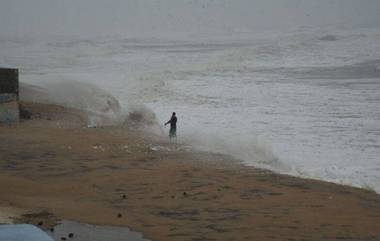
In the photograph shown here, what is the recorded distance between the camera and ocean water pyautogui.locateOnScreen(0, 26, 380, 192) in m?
16.0

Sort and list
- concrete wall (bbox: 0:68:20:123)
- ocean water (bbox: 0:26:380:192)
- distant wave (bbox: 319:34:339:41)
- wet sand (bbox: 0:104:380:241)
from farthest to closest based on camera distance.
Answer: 1. distant wave (bbox: 319:34:339:41)
2. concrete wall (bbox: 0:68:20:123)
3. ocean water (bbox: 0:26:380:192)
4. wet sand (bbox: 0:104:380:241)

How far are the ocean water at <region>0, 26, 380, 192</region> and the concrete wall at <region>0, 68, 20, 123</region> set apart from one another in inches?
190

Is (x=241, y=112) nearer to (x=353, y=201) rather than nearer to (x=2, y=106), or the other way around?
(x=2, y=106)

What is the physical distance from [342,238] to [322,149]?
818 centimetres

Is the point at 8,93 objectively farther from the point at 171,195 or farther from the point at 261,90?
the point at 261,90

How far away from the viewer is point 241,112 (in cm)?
2397

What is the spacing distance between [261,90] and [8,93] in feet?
51.9

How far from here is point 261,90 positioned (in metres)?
31.2

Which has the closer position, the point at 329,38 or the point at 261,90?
the point at 261,90

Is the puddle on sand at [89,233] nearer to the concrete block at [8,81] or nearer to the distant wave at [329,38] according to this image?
the concrete block at [8,81]

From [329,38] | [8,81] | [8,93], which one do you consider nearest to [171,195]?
[8,93]

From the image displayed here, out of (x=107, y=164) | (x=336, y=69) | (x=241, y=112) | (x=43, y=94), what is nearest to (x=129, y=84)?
(x=43, y=94)

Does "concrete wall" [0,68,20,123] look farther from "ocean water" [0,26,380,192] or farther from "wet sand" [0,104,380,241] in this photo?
"ocean water" [0,26,380,192]

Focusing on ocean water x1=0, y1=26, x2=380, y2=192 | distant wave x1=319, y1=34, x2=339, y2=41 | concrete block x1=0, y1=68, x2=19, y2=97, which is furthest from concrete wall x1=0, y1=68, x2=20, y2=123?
distant wave x1=319, y1=34, x2=339, y2=41
